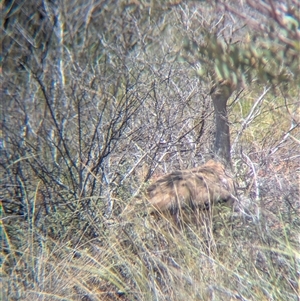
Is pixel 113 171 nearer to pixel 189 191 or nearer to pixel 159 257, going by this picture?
pixel 189 191

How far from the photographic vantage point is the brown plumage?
4344 millimetres

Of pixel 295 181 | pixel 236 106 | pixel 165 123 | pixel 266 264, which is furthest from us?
pixel 236 106

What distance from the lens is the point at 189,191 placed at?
442cm

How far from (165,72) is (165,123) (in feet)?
1.68

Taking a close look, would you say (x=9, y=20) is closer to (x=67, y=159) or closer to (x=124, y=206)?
(x=67, y=159)

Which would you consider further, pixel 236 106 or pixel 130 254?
pixel 236 106

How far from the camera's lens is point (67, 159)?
4.63 meters

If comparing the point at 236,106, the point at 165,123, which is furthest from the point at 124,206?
the point at 236,106

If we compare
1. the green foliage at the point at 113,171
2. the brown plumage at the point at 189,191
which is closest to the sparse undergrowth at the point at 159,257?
the green foliage at the point at 113,171

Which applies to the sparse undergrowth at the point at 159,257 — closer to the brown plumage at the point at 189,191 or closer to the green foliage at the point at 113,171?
the green foliage at the point at 113,171

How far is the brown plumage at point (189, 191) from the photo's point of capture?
434cm

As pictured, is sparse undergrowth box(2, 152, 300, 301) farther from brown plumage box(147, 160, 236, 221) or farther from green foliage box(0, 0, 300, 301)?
brown plumage box(147, 160, 236, 221)

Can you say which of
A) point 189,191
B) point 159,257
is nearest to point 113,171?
point 189,191

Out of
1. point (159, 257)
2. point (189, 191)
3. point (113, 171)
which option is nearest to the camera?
point (159, 257)
